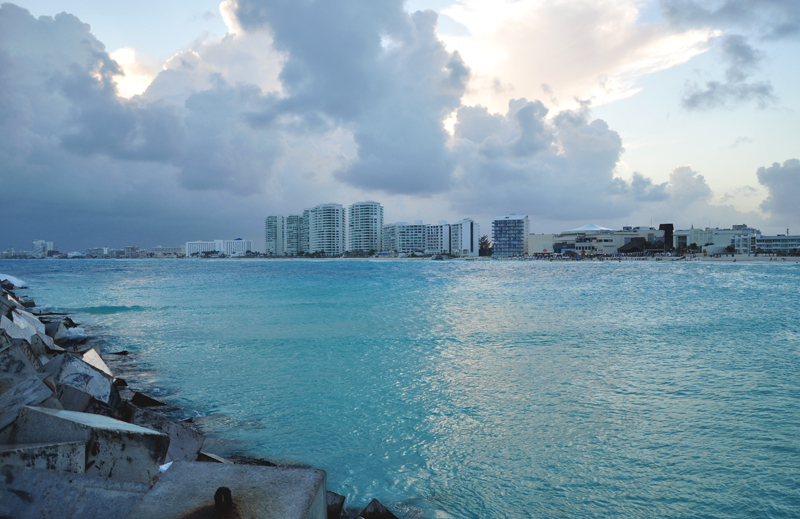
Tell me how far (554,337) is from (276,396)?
10102mm

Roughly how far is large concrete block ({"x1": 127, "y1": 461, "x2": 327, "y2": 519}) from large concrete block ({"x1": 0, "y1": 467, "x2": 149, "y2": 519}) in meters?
0.42

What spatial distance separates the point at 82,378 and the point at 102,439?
334 cm

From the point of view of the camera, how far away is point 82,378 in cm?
611

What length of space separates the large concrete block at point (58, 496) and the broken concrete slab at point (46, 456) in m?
0.22

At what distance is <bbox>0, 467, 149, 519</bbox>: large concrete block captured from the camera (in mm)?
2732

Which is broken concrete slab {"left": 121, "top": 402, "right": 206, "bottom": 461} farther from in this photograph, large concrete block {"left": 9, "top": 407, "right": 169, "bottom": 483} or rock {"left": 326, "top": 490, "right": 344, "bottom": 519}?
rock {"left": 326, "top": 490, "right": 344, "bottom": 519}

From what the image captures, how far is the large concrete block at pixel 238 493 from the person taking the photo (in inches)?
93.4

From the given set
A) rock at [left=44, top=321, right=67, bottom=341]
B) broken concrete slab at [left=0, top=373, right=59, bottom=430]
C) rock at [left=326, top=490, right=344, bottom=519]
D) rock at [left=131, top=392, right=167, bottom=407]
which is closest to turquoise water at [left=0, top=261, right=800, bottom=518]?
rock at [left=131, top=392, right=167, bottom=407]

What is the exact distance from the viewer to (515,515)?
495 centimetres

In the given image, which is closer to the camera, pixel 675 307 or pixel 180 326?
pixel 180 326

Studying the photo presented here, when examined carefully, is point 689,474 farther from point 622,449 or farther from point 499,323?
point 499,323

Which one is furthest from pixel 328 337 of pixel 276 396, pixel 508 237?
pixel 508 237

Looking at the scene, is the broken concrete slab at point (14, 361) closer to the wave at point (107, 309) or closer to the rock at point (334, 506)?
the rock at point (334, 506)

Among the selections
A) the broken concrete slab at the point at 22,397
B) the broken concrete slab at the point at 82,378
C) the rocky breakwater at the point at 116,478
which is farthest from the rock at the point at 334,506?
the broken concrete slab at the point at 82,378
